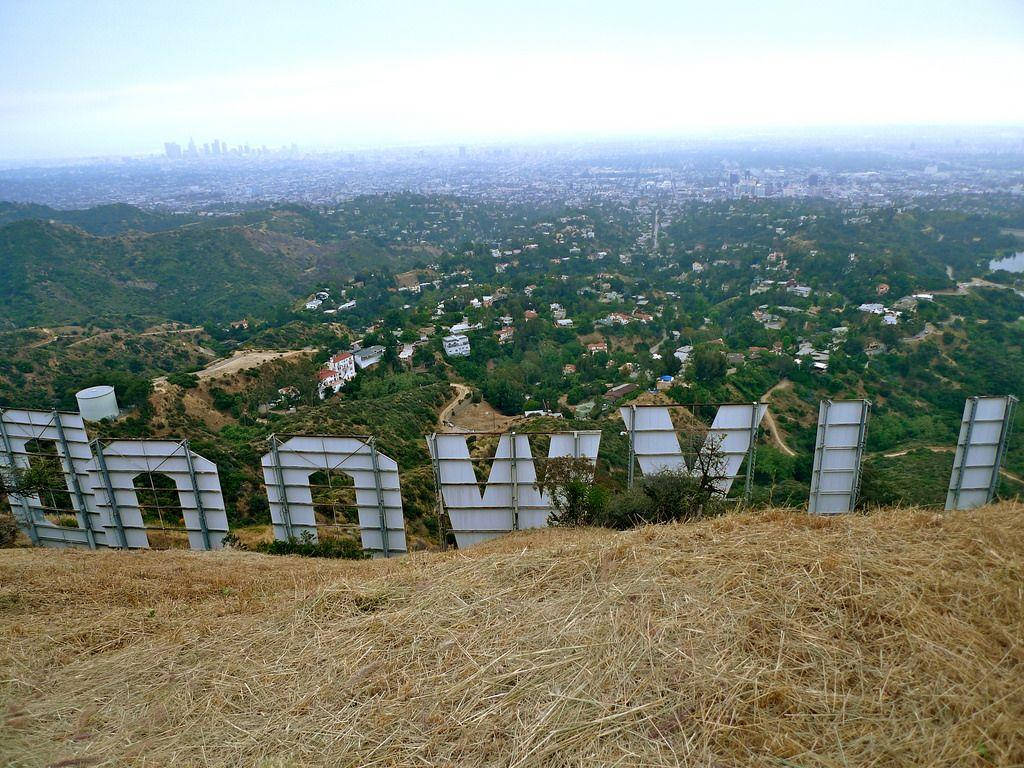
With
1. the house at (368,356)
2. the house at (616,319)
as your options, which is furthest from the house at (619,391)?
the house at (368,356)

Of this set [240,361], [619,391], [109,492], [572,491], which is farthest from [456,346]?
[572,491]

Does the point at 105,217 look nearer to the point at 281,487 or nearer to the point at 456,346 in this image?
the point at 456,346

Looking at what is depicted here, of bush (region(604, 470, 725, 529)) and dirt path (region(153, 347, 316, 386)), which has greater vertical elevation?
bush (region(604, 470, 725, 529))

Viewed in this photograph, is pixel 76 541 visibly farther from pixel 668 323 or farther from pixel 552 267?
pixel 552 267

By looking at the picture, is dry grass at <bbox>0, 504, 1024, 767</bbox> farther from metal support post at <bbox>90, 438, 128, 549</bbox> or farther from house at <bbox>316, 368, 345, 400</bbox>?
house at <bbox>316, 368, 345, 400</bbox>

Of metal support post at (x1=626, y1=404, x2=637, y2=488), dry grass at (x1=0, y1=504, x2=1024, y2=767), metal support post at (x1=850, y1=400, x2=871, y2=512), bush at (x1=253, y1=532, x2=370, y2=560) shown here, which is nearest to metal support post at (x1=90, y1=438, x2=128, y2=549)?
bush at (x1=253, y1=532, x2=370, y2=560)
